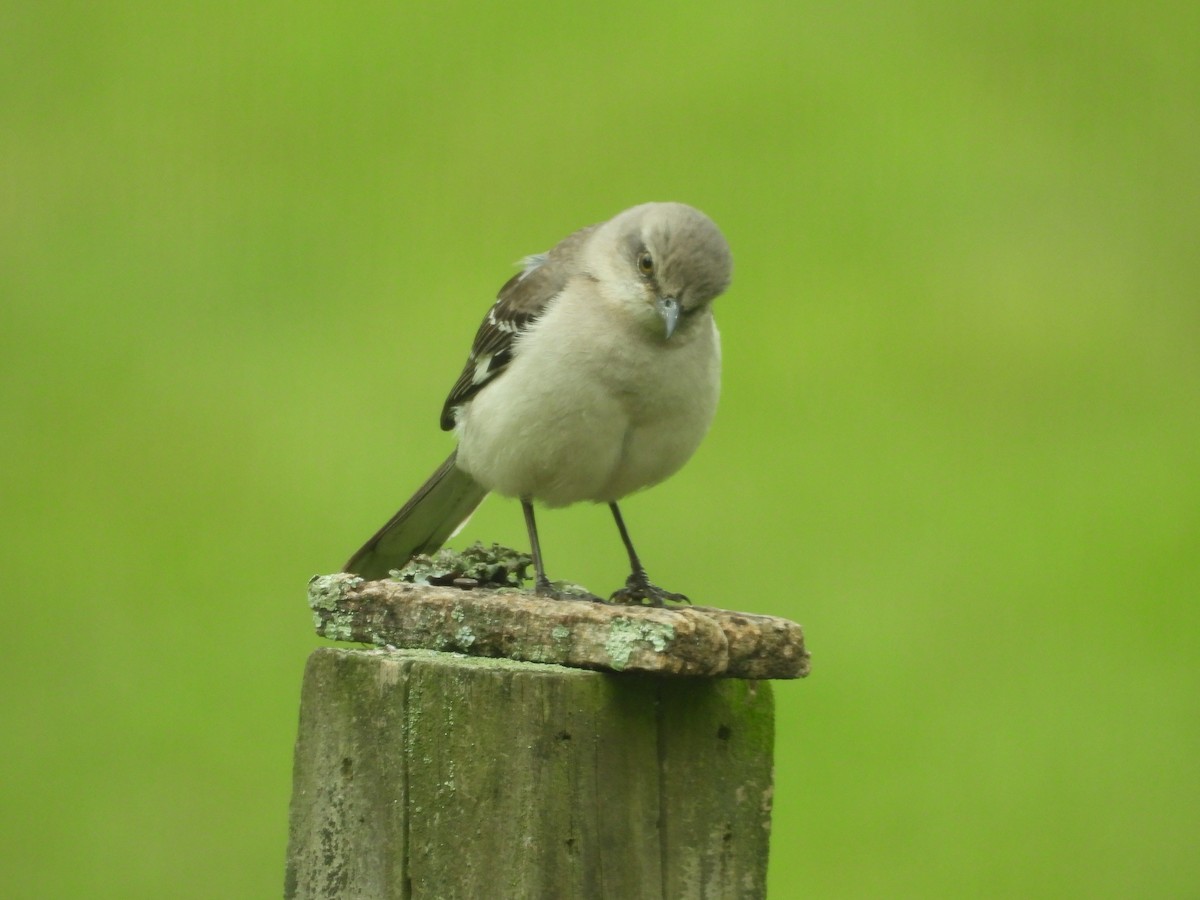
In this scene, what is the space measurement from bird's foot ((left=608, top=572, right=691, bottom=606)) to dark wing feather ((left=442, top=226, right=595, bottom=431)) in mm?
820

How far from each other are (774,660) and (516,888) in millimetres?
698

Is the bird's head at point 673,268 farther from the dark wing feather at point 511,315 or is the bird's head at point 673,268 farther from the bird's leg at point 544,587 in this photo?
the bird's leg at point 544,587

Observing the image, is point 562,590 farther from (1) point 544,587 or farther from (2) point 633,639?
(2) point 633,639

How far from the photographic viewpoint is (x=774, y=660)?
9.61ft

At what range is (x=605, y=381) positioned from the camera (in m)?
4.27

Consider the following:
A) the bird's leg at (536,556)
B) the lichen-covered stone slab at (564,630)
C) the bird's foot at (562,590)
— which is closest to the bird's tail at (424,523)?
the bird's leg at (536,556)

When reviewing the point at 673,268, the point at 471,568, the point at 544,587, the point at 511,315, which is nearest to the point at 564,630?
the point at 471,568

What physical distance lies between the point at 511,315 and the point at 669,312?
0.73 metres

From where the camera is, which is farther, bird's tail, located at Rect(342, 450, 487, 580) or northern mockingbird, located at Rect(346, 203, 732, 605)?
bird's tail, located at Rect(342, 450, 487, 580)

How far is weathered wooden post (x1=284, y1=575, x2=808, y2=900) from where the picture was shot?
2674 mm

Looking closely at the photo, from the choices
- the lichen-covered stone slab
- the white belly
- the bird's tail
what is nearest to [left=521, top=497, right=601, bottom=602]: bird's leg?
the white belly

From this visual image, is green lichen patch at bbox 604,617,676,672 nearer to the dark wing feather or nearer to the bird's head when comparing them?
the bird's head

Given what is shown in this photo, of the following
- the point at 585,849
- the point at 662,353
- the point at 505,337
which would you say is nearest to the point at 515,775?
the point at 585,849

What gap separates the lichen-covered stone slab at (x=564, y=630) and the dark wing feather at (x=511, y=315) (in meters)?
1.58
